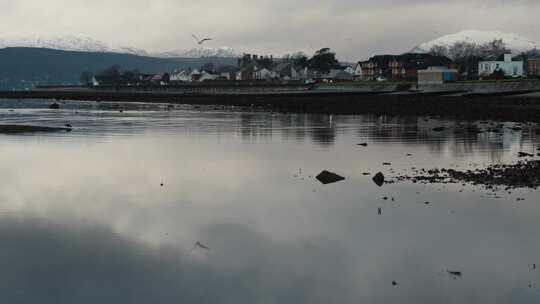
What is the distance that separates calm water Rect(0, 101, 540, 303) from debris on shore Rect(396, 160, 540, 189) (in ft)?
3.46

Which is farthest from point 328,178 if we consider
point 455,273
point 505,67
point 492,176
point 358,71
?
point 358,71

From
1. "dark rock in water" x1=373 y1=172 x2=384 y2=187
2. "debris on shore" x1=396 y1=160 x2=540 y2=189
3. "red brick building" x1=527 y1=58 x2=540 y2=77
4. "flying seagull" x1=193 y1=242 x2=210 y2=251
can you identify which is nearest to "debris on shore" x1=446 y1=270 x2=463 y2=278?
"flying seagull" x1=193 y1=242 x2=210 y2=251

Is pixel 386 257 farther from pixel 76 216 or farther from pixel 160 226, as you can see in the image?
pixel 76 216

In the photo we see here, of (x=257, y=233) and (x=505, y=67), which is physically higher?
(x=505, y=67)

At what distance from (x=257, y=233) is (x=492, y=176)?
9728mm

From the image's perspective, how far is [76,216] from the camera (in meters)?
17.3

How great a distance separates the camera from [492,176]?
72.5ft

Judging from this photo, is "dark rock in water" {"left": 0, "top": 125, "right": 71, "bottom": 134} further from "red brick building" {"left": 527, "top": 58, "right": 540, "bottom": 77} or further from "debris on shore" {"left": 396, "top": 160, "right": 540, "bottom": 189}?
"red brick building" {"left": 527, "top": 58, "right": 540, "bottom": 77}

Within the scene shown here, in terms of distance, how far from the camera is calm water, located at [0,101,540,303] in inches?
464

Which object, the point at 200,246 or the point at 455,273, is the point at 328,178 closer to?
Answer: the point at 200,246

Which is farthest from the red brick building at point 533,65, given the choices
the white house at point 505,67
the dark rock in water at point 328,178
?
the dark rock in water at point 328,178

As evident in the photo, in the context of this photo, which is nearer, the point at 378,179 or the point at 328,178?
the point at 378,179

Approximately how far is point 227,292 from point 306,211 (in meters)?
6.45

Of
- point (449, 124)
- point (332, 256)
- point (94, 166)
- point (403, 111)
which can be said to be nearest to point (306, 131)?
point (449, 124)
